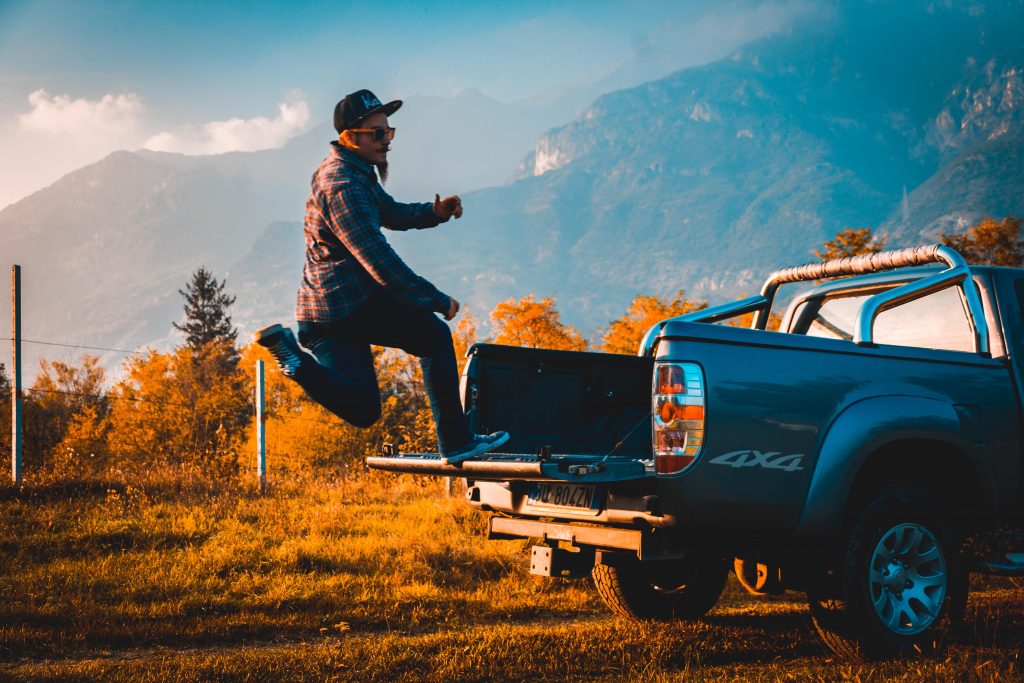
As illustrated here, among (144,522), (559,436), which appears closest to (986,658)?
(559,436)

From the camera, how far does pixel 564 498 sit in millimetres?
4676

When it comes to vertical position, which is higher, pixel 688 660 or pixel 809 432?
Result: pixel 809 432

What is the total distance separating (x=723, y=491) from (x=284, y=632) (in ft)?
11.5

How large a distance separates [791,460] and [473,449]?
1513 millimetres

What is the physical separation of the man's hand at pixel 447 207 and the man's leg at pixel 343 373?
2.44ft

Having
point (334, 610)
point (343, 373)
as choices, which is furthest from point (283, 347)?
point (334, 610)

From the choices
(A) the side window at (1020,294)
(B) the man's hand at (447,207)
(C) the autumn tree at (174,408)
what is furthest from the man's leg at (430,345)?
(C) the autumn tree at (174,408)

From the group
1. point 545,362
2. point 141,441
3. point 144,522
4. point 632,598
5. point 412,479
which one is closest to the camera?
point 545,362

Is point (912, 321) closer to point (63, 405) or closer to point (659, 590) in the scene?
point (659, 590)

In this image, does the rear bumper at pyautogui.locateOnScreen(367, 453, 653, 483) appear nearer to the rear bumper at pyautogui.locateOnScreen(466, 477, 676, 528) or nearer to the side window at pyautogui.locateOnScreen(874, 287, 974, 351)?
the rear bumper at pyautogui.locateOnScreen(466, 477, 676, 528)

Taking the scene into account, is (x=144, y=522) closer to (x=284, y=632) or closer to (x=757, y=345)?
(x=284, y=632)

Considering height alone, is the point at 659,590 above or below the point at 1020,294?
below

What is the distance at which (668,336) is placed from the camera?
4.07m

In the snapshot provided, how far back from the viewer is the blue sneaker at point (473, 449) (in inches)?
170
